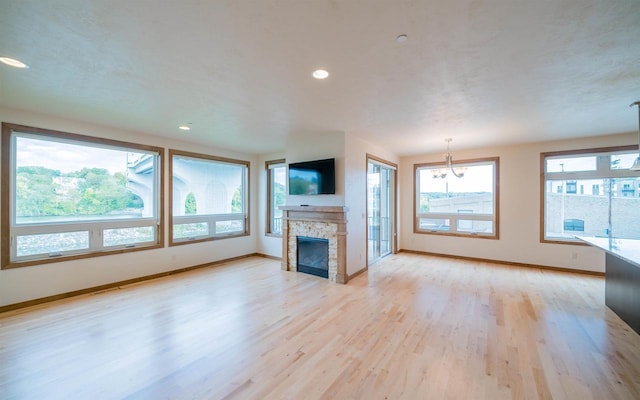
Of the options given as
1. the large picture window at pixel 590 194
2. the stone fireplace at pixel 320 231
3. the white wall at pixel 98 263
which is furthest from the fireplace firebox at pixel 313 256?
the large picture window at pixel 590 194

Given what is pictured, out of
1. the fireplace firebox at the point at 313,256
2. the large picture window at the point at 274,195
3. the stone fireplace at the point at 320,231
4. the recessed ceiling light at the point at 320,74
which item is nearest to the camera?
the recessed ceiling light at the point at 320,74

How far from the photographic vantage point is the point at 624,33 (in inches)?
71.4

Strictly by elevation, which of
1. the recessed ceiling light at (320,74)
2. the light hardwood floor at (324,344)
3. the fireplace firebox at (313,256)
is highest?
the recessed ceiling light at (320,74)

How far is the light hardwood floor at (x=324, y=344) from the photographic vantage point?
195 cm

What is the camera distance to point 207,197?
5.76m

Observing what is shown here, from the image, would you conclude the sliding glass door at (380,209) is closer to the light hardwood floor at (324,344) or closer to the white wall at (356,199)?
the white wall at (356,199)

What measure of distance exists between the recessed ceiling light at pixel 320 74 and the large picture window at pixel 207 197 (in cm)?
391

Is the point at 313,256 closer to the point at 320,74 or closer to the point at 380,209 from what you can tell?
the point at 380,209

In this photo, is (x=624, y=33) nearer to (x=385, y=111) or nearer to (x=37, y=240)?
(x=385, y=111)

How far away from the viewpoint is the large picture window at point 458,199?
5871 millimetres

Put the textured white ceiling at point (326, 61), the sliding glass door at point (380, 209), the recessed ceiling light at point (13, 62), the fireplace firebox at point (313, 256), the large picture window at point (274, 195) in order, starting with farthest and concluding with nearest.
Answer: the large picture window at point (274, 195), the sliding glass door at point (380, 209), the fireplace firebox at point (313, 256), the recessed ceiling light at point (13, 62), the textured white ceiling at point (326, 61)

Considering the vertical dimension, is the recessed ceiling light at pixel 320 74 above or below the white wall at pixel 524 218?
above

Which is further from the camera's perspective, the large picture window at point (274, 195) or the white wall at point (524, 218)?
the large picture window at point (274, 195)

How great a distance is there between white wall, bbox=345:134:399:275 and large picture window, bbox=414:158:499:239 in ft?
7.14
